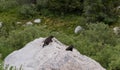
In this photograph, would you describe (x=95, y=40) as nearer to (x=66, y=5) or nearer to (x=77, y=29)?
(x=77, y=29)

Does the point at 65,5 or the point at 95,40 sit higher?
the point at 95,40

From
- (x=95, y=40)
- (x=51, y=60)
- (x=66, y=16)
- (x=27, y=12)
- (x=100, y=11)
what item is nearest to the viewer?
(x=51, y=60)

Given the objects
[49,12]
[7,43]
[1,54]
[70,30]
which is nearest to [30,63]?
[1,54]

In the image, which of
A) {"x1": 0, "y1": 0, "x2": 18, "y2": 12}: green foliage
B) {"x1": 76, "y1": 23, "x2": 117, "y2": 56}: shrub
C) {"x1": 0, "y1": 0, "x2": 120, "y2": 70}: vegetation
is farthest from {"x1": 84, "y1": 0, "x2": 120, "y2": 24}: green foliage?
{"x1": 0, "y1": 0, "x2": 18, "y2": 12}: green foliage

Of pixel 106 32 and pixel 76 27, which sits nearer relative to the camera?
pixel 106 32

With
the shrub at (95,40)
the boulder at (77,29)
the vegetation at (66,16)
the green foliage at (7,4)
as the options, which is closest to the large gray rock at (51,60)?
the shrub at (95,40)

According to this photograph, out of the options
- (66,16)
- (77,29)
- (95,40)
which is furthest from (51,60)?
(66,16)

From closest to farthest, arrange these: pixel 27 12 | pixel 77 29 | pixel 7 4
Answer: pixel 77 29 → pixel 27 12 → pixel 7 4

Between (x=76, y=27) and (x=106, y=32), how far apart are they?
7.29 meters

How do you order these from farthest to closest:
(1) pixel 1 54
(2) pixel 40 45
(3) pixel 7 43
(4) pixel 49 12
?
(4) pixel 49 12 < (3) pixel 7 43 < (1) pixel 1 54 < (2) pixel 40 45

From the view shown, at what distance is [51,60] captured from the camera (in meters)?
9.43

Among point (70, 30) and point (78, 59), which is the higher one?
point (78, 59)

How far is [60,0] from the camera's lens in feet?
93.6

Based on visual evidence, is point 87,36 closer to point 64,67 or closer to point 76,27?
point 76,27
